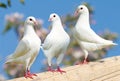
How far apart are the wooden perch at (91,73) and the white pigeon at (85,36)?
6.4 inches

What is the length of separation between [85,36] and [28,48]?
69 cm

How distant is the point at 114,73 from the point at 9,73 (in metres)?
2.43

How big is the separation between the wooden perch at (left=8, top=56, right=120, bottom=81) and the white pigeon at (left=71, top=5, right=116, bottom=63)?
162mm

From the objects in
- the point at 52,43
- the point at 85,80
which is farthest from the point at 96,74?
the point at 52,43

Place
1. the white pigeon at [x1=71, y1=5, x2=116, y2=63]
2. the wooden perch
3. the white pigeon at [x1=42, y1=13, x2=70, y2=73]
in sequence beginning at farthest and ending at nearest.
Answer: the white pigeon at [x1=71, y1=5, x2=116, y2=63] < the white pigeon at [x1=42, y1=13, x2=70, y2=73] < the wooden perch

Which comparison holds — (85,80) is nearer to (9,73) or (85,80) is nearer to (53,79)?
(53,79)

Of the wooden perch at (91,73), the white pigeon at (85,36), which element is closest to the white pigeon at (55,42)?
the wooden perch at (91,73)

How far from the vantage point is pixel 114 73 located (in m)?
4.54

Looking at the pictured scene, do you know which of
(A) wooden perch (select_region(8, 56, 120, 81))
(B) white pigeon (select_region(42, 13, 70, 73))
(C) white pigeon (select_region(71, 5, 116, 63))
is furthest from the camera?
(C) white pigeon (select_region(71, 5, 116, 63))

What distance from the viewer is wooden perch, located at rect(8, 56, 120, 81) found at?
414cm

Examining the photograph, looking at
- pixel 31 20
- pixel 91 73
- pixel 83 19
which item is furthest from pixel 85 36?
pixel 31 20

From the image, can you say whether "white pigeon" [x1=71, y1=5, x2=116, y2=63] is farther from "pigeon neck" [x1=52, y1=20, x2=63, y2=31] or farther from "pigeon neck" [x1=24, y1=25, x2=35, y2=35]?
"pigeon neck" [x1=24, y1=25, x2=35, y2=35]

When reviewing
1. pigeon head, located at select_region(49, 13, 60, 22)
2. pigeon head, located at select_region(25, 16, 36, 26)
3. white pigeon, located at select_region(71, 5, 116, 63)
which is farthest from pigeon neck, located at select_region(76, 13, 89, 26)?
pigeon head, located at select_region(25, 16, 36, 26)

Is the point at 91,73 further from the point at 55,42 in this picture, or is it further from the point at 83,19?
the point at 83,19
